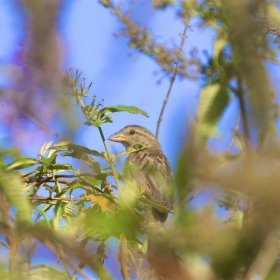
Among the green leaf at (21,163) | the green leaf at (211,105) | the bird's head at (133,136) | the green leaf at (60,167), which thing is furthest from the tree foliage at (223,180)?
the bird's head at (133,136)

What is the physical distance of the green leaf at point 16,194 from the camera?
91 cm

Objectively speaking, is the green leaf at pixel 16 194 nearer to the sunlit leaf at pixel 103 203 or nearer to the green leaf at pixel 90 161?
the sunlit leaf at pixel 103 203

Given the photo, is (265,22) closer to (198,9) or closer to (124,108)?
(198,9)

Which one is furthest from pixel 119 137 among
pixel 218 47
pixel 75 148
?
pixel 218 47

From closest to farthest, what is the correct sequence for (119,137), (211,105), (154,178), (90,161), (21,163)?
(211,105) < (154,178) < (21,163) < (90,161) < (119,137)

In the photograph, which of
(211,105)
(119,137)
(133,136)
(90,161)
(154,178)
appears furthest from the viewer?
(133,136)

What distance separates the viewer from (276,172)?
28.8 inches

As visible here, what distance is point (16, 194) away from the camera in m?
0.97

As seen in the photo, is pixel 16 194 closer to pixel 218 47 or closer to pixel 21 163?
pixel 218 47

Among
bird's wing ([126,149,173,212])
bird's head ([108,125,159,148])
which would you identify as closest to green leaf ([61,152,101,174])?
bird's wing ([126,149,173,212])

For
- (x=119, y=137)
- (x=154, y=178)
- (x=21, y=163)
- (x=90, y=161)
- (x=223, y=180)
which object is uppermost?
(x=119, y=137)

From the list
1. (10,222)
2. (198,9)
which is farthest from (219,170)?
(198,9)

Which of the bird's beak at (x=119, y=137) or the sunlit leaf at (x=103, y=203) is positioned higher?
the bird's beak at (x=119, y=137)

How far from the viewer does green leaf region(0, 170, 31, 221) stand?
914 mm
